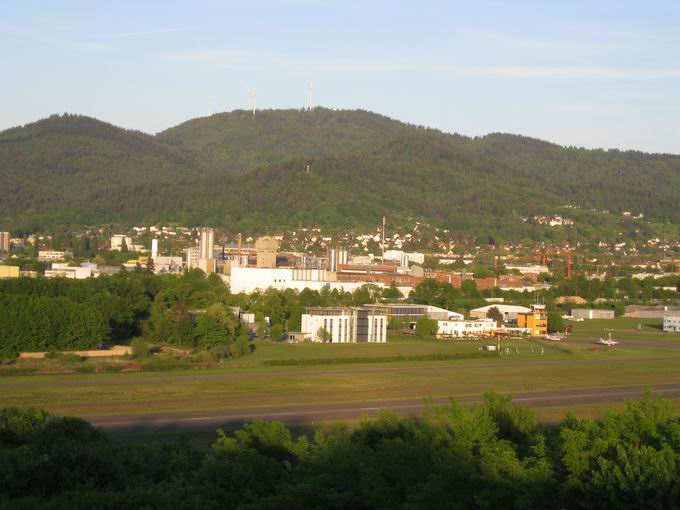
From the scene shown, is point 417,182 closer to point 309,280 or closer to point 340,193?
point 340,193

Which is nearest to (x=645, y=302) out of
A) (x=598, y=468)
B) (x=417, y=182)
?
(x=598, y=468)

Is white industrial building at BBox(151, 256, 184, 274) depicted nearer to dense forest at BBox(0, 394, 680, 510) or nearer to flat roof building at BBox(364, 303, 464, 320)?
flat roof building at BBox(364, 303, 464, 320)

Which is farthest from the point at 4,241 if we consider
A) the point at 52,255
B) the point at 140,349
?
the point at 140,349

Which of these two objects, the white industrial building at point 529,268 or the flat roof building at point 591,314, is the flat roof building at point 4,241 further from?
the flat roof building at point 591,314

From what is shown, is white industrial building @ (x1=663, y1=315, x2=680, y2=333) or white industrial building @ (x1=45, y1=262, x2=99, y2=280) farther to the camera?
white industrial building @ (x1=45, y1=262, x2=99, y2=280)

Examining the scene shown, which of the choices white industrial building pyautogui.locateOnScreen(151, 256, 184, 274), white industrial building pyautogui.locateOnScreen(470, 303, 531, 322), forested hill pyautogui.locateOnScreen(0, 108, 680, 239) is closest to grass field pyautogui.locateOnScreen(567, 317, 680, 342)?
white industrial building pyautogui.locateOnScreen(470, 303, 531, 322)

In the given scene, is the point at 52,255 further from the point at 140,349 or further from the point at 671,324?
the point at 140,349
